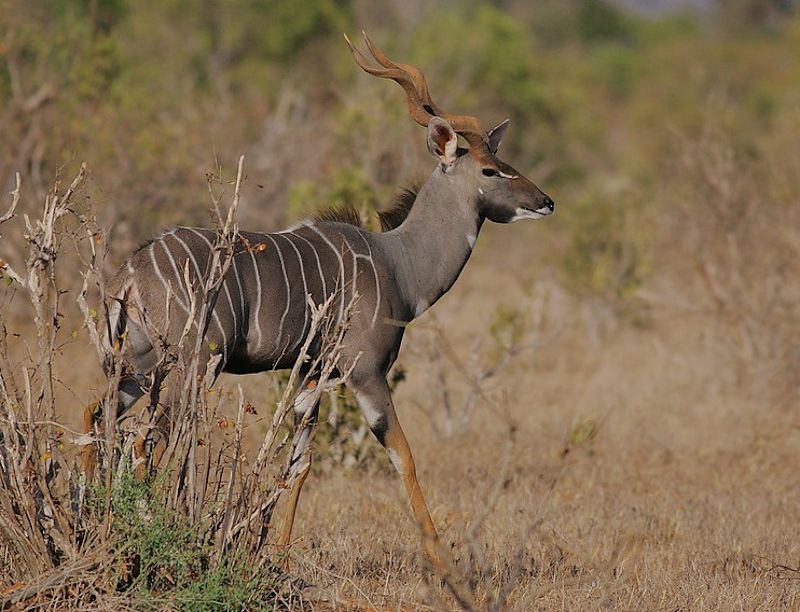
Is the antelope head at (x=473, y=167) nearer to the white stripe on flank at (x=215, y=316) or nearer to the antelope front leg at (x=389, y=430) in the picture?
the antelope front leg at (x=389, y=430)

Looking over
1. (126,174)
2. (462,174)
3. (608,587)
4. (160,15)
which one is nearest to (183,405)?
(608,587)

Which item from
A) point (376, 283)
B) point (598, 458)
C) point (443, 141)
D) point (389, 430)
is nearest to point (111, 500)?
point (389, 430)

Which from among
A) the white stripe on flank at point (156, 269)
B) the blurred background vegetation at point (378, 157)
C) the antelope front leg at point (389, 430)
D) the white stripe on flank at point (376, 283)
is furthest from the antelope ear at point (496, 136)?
the white stripe on flank at point (156, 269)

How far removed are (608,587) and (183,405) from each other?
163 centimetres

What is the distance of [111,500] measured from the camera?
372cm

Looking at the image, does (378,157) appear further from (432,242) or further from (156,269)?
(156,269)

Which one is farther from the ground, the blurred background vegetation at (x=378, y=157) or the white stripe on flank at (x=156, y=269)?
the white stripe on flank at (x=156, y=269)

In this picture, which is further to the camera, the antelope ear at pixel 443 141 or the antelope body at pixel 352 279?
the antelope ear at pixel 443 141

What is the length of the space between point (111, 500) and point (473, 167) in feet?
7.47

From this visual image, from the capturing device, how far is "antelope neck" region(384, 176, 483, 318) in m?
5.21

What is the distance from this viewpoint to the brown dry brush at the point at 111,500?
145 inches

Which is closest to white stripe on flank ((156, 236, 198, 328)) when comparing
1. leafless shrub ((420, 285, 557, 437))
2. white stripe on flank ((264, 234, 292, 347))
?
white stripe on flank ((264, 234, 292, 347))

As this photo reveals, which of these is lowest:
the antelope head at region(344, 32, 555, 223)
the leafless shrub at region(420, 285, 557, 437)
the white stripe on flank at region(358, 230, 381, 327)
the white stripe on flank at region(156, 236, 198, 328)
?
the leafless shrub at region(420, 285, 557, 437)

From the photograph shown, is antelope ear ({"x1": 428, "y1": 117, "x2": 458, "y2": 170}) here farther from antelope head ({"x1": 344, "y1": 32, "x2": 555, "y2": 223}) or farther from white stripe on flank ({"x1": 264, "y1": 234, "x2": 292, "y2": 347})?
white stripe on flank ({"x1": 264, "y1": 234, "x2": 292, "y2": 347})
